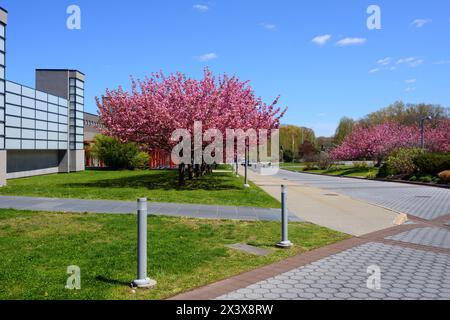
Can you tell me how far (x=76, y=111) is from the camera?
115 ft

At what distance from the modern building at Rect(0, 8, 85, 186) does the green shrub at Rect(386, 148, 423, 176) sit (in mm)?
27554

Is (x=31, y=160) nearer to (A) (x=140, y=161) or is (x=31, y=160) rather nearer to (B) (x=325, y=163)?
(A) (x=140, y=161)

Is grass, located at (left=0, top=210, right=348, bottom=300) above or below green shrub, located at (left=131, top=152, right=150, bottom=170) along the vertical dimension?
below

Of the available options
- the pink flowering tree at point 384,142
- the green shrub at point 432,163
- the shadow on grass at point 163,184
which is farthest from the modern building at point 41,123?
the pink flowering tree at point 384,142

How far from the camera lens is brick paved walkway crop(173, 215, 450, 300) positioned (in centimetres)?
474

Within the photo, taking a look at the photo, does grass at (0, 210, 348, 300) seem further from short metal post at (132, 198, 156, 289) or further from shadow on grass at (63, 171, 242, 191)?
shadow on grass at (63, 171, 242, 191)

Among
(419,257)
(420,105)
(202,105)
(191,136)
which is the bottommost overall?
(419,257)

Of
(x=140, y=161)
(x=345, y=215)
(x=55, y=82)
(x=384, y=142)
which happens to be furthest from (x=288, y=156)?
(x=345, y=215)

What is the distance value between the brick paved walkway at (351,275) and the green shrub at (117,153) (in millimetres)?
34173

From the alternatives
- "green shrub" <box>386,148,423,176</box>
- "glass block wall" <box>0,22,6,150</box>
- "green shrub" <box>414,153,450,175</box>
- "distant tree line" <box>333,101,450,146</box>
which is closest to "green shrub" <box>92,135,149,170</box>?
"glass block wall" <box>0,22,6,150</box>
